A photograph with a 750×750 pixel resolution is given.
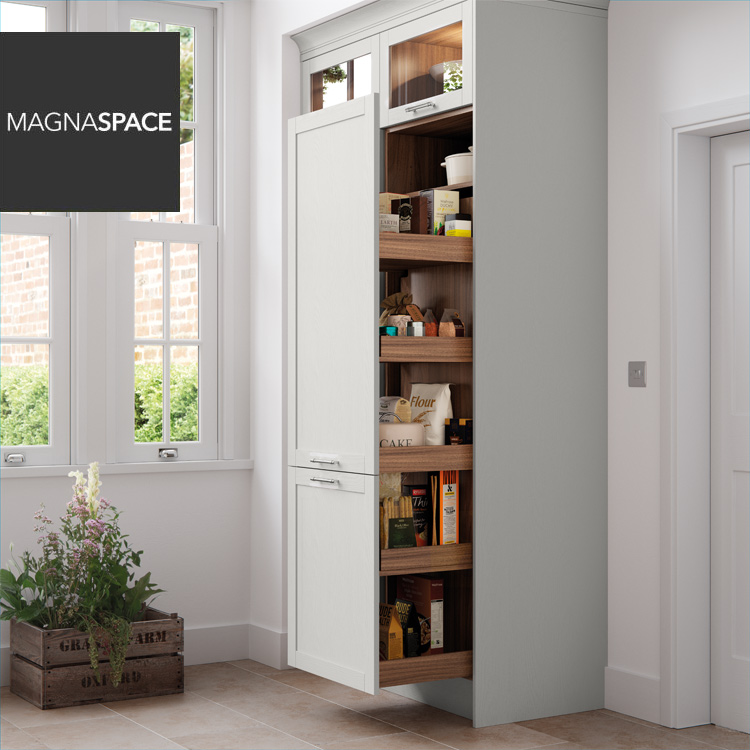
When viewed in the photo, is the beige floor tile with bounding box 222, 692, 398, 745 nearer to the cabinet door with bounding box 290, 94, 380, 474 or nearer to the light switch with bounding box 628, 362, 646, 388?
the cabinet door with bounding box 290, 94, 380, 474

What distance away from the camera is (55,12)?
4105 mm

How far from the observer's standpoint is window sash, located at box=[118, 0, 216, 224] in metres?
4.41

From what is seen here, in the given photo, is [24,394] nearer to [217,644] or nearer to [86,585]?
[86,585]

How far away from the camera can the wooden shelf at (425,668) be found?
3287 mm

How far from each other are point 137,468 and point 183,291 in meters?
0.74

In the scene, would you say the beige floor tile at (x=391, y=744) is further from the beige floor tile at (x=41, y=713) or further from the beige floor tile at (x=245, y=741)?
the beige floor tile at (x=41, y=713)

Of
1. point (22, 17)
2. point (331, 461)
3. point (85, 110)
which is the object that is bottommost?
point (331, 461)

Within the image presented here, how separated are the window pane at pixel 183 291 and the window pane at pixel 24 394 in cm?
53

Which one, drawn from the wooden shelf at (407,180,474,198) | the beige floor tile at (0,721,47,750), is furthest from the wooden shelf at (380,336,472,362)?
the beige floor tile at (0,721,47,750)

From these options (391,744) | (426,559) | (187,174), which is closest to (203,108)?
(187,174)

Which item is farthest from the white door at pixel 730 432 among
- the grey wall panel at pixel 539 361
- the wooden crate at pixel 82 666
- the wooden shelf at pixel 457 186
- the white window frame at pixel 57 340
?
the white window frame at pixel 57 340

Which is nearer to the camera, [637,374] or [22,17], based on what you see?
[637,374]

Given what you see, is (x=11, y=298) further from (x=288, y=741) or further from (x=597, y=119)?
(x=597, y=119)

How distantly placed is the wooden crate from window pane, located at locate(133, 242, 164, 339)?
3.71 ft
